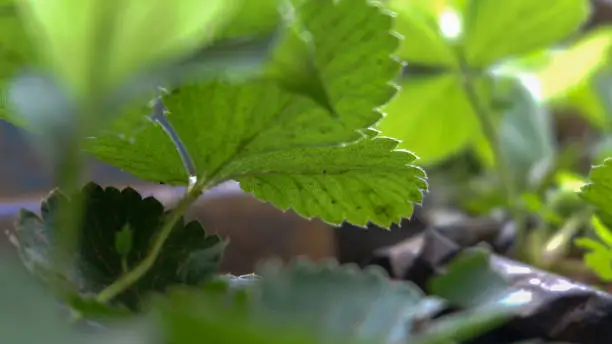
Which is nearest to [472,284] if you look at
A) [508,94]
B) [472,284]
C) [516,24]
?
[472,284]

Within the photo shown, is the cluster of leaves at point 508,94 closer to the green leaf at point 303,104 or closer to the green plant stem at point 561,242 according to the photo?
the green plant stem at point 561,242

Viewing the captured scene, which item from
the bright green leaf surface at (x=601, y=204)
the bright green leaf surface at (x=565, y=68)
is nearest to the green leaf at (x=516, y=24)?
the bright green leaf surface at (x=565, y=68)

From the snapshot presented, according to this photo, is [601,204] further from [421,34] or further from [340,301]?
[421,34]

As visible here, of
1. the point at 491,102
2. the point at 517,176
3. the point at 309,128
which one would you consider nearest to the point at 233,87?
the point at 309,128

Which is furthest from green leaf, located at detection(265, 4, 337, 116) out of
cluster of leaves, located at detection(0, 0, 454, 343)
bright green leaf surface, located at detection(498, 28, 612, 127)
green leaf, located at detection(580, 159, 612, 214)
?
bright green leaf surface, located at detection(498, 28, 612, 127)

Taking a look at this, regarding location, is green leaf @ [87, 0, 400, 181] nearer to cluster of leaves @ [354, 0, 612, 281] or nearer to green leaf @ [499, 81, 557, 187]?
cluster of leaves @ [354, 0, 612, 281]

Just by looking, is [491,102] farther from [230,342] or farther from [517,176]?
[230,342]

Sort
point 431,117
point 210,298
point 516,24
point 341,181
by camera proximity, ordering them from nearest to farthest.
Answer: point 210,298 → point 341,181 → point 516,24 → point 431,117
